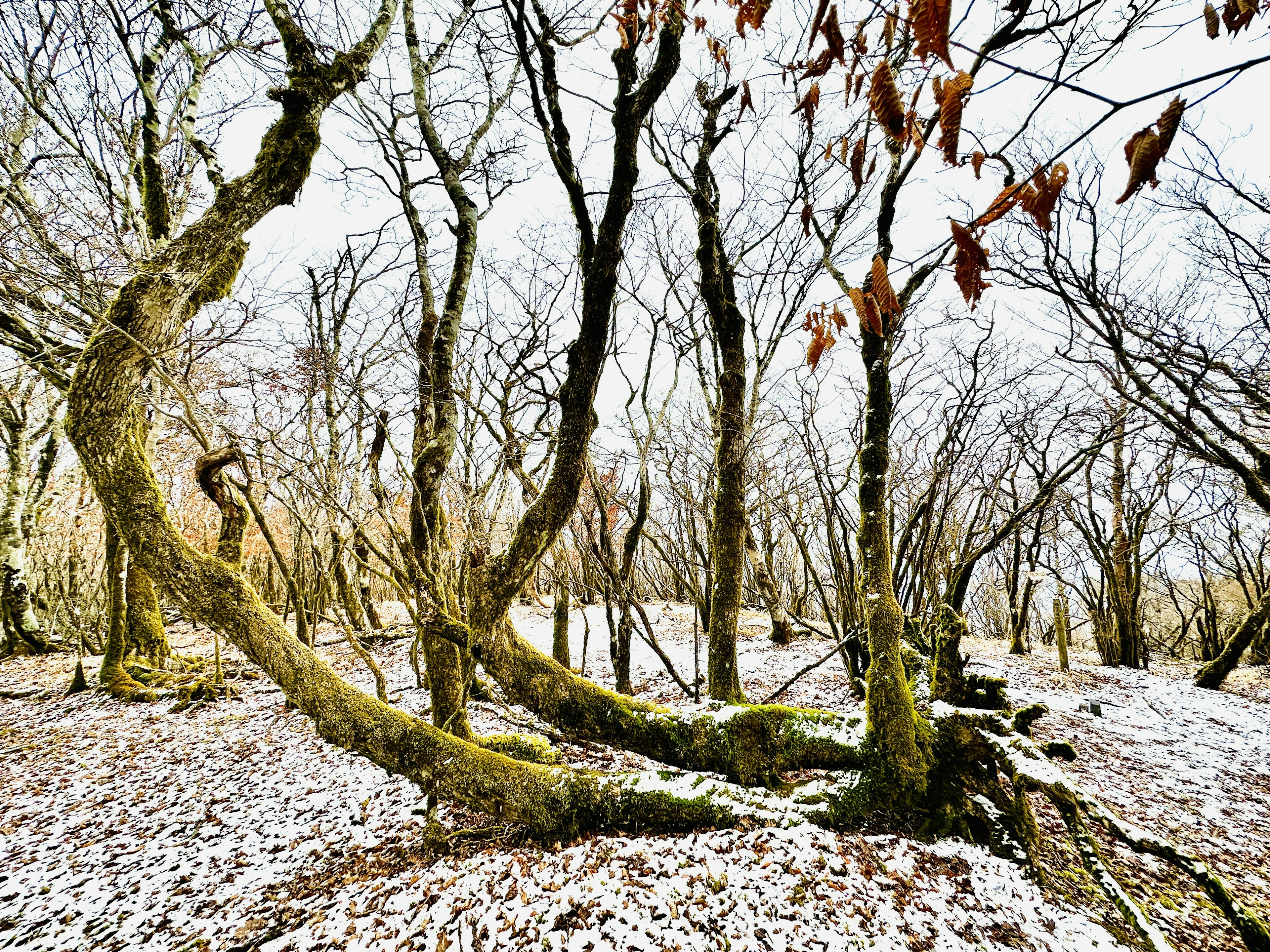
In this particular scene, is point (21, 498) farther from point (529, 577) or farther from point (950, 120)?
point (950, 120)

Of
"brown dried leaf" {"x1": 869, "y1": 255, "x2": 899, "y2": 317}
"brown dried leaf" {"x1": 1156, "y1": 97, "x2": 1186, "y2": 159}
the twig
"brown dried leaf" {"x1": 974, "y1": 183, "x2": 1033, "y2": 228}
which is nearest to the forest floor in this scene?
the twig

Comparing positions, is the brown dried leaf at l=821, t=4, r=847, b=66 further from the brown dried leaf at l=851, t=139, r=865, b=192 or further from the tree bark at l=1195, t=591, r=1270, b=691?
the tree bark at l=1195, t=591, r=1270, b=691

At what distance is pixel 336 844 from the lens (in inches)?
140

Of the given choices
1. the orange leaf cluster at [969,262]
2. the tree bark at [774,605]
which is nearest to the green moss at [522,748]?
the orange leaf cluster at [969,262]

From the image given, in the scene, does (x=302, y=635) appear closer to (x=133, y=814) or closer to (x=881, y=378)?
(x=133, y=814)

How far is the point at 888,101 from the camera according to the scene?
119 cm

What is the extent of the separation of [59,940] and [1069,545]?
67.9ft

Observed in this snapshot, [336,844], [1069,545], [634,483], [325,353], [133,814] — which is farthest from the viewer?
[1069,545]

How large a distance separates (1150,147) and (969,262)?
357mm

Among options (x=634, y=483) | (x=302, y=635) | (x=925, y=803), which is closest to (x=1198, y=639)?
(x=634, y=483)

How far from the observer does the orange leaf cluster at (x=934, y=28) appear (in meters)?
0.99

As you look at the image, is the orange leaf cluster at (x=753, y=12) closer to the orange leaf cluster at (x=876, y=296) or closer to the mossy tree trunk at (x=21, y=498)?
the orange leaf cluster at (x=876, y=296)

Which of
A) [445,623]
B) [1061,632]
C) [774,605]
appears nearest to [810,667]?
[445,623]

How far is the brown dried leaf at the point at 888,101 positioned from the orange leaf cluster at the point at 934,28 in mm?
158
